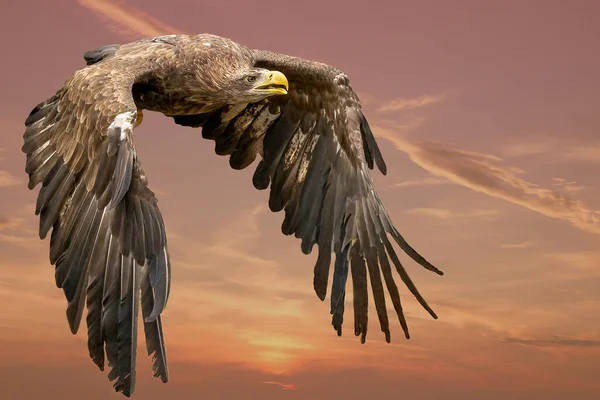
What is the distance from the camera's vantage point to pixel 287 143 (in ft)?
24.8

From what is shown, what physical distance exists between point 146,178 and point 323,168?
2.54 metres

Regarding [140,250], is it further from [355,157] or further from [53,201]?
[355,157]

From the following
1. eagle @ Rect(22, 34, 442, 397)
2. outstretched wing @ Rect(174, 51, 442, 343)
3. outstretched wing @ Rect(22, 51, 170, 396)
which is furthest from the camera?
outstretched wing @ Rect(174, 51, 442, 343)

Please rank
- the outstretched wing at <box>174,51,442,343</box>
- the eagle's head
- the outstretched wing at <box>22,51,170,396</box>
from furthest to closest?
the outstretched wing at <box>174,51,442,343</box> < the eagle's head < the outstretched wing at <box>22,51,170,396</box>

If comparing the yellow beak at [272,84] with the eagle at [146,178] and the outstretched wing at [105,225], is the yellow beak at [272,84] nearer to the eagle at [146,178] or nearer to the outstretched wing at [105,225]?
the eagle at [146,178]

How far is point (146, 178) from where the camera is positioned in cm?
521

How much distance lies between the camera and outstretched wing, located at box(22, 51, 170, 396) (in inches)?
190

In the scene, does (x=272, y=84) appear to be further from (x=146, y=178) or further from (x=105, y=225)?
(x=105, y=225)

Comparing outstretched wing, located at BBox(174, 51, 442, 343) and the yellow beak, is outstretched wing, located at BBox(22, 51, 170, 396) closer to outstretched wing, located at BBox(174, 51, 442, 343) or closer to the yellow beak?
the yellow beak

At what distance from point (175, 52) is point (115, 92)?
104 cm

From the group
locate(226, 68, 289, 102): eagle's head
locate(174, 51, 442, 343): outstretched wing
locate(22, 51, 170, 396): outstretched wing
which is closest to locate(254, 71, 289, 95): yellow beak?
locate(226, 68, 289, 102): eagle's head

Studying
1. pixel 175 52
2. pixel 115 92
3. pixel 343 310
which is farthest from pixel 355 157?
pixel 115 92

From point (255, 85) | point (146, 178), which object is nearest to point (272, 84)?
point (255, 85)

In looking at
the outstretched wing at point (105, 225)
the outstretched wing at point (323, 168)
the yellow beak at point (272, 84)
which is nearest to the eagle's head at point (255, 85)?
the yellow beak at point (272, 84)
